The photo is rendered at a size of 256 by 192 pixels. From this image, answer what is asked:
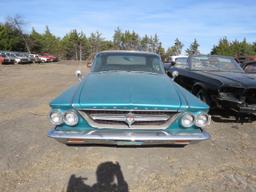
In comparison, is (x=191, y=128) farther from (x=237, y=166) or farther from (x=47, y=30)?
(x=47, y=30)

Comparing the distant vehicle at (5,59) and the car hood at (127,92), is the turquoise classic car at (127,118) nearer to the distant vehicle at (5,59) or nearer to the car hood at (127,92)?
the car hood at (127,92)

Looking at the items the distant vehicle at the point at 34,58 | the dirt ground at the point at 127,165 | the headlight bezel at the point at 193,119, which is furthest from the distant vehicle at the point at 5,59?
the headlight bezel at the point at 193,119

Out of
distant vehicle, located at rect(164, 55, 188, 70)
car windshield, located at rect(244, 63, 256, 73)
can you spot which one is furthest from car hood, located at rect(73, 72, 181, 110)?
distant vehicle, located at rect(164, 55, 188, 70)

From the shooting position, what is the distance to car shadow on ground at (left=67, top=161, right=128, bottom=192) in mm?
3502

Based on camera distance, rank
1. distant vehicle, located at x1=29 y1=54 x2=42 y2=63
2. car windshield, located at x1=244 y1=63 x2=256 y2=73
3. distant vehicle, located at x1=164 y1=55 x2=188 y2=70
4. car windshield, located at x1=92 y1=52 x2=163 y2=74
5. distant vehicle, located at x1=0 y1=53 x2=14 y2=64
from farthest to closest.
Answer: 1. distant vehicle, located at x1=29 y1=54 x2=42 y2=63
2. distant vehicle, located at x1=0 y1=53 x2=14 y2=64
3. distant vehicle, located at x1=164 y1=55 x2=188 y2=70
4. car windshield, located at x1=244 y1=63 x2=256 y2=73
5. car windshield, located at x1=92 y1=52 x2=163 y2=74

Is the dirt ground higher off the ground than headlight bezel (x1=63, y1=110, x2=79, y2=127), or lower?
lower

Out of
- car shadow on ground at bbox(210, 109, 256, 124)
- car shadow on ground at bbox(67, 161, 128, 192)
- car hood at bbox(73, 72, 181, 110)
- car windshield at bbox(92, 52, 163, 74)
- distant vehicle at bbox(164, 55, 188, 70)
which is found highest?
car windshield at bbox(92, 52, 163, 74)

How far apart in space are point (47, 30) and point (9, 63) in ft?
184

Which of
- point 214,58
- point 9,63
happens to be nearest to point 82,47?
point 9,63

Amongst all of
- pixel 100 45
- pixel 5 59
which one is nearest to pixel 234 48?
pixel 100 45

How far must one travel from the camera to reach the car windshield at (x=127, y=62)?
598 centimetres

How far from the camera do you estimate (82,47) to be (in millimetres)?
67125

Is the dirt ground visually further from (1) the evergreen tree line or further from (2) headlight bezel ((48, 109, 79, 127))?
(1) the evergreen tree line

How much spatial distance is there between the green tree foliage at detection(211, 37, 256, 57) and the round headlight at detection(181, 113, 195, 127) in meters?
58.9
